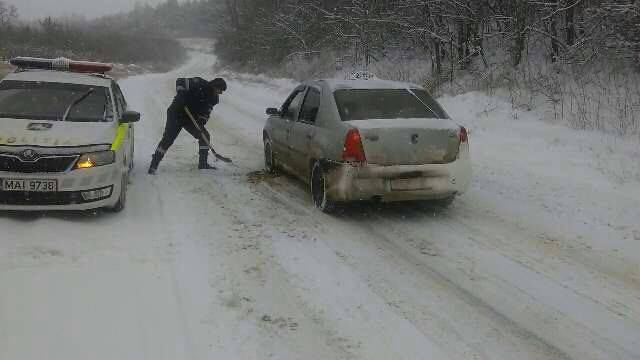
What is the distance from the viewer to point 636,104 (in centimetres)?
1128

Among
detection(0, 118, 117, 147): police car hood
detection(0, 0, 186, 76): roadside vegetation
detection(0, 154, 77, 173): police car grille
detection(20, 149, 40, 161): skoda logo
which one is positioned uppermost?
detection(0, 0, 186, 76): roadside vegetation

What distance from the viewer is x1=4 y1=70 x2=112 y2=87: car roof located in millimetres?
8000

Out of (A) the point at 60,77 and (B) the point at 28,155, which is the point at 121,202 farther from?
(A) the point at 60,77

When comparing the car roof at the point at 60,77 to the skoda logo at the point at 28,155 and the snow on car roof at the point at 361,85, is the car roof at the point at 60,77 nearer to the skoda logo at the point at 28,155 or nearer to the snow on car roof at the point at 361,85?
the skoda logo at the point at 28,155

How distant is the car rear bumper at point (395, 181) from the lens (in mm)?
6730

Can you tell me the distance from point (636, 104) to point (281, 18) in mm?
25615

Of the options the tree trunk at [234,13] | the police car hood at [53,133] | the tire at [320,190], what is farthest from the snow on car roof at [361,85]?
the tree trunk at [234,13]

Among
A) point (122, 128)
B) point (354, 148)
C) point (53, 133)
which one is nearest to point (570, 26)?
point (354, 148)

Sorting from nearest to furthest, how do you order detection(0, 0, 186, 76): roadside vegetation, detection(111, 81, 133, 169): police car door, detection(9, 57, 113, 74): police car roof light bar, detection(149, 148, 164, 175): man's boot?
detection(111, 81, 133, 169): police car door
detection(9, 57, 113, 74): police car roof light bar
detection(149, 148, 164, 175): man's boot
detection(0, 0, 186, 76): roadside vegetation

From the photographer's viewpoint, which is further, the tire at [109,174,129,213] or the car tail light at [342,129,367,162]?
the tire at [109,174,129,213]

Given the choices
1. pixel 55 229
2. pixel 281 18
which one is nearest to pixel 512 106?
pixel 55 229

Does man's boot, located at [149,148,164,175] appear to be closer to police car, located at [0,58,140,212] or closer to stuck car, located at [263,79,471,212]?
police car, located at [0,58,140,212]

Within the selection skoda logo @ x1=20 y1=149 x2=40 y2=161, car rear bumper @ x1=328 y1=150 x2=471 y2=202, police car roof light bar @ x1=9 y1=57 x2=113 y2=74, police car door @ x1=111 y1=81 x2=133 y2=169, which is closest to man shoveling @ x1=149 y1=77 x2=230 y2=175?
police car door @ x1=111 y1=81 x2=133 y2=169

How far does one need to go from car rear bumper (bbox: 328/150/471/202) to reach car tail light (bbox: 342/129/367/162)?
0.09 m
